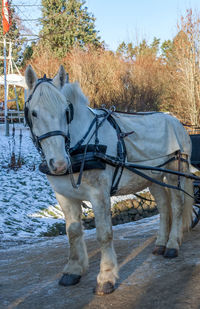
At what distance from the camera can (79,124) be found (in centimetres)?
331

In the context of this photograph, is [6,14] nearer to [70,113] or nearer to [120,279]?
[70,113]

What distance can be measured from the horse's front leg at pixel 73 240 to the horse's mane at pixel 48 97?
3.37 feet

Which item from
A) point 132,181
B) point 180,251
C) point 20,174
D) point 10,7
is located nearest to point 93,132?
point 132,181

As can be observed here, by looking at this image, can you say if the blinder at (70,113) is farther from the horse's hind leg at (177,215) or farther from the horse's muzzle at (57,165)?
the horse's hind leg at (177,215)

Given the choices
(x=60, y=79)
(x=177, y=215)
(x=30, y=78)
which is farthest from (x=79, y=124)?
(x=177, y=215)

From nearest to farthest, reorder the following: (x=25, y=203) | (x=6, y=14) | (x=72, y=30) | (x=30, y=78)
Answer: (x=30, y=78), (x=6, y=14), (x=25, y=203), (x=72, y=30)

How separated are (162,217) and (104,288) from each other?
1603 millimetres

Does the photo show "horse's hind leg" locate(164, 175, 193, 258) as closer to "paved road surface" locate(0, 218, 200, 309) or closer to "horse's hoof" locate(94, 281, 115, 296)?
"paved road surface" locate(0, 218, 200, 309)

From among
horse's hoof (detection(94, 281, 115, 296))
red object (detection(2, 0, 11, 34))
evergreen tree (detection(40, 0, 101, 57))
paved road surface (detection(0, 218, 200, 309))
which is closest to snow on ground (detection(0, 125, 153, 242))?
paved road surface (detection(0, 218, 200, 309))

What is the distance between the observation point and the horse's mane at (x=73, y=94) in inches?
125

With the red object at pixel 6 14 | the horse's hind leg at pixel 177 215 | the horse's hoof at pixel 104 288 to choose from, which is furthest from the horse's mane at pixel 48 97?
the red object at pixel 6 14

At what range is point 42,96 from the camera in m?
2.88

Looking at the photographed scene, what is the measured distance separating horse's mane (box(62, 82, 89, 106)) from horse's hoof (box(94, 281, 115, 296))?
176 centimetres

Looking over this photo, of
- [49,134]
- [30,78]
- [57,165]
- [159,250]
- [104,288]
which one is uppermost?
[30,78]
